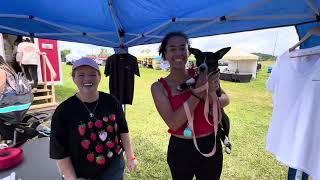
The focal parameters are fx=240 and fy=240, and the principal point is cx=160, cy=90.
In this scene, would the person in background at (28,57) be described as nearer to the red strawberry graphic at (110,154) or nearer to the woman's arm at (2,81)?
the woman's arm at (2,81)

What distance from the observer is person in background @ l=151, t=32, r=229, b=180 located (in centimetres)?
155

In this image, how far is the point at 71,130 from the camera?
1542mm

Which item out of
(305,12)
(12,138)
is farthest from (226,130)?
(12,138)

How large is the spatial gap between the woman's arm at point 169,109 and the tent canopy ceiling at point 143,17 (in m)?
0.80

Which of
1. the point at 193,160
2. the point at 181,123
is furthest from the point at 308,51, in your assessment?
the point at 193,160

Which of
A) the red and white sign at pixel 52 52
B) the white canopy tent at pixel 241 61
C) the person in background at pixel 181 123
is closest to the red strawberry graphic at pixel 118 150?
the person in background at pixel 181 123

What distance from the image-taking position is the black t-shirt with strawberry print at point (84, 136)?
153cm

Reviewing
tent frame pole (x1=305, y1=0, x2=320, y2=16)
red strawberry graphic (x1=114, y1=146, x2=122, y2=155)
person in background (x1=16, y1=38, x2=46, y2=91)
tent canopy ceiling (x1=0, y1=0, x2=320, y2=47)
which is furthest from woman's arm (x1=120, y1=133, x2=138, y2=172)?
person in background (x1=16, y1=38, x2=46, y2=91)

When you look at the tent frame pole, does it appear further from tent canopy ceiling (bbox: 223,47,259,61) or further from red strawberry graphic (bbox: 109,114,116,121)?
tent canopy ceiling (bbox: 223,47,259,61)

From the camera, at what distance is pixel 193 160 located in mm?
1619

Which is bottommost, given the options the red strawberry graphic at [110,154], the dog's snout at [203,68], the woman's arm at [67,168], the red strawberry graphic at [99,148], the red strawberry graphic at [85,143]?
the woman's arm at [67,168]

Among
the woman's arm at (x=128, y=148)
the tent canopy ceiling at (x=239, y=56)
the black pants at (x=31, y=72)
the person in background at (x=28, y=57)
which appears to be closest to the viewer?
the woman's arm at (x=128, y=148)

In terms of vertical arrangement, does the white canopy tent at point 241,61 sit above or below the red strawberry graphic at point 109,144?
above

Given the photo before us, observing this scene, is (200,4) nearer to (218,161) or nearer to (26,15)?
(218,161)
